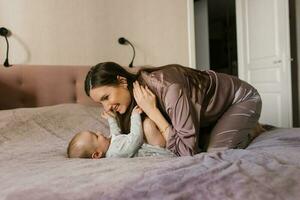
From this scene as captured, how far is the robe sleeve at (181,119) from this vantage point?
1.17 m

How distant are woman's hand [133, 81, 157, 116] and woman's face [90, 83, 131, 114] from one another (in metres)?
0.06

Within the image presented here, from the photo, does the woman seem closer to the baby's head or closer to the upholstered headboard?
the baby's head

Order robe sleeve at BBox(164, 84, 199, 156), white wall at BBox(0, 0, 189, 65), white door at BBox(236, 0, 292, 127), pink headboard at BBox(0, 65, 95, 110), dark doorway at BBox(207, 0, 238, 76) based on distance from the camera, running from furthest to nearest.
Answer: dark doorway at BBox(207, 0, 238, 76), white door at BBox(236, 0, 292, 127), white wall at BBox(0, 0, 189, 65), pink headboard at BBox(0, 65, 95, 110), robe sleeve at BBox(164, 84, 199, 156)

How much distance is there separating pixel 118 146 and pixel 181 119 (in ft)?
1.04

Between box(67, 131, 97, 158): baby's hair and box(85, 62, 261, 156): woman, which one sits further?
box(67, 131, 97, 158): baby's hair

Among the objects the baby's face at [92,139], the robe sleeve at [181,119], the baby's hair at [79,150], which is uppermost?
the robe sleeve at [181,119]

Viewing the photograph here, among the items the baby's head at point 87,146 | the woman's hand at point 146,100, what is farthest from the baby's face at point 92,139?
the woman's hand at point 146,100

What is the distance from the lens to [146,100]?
1294 millimetres

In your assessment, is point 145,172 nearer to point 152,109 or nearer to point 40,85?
point 152,109

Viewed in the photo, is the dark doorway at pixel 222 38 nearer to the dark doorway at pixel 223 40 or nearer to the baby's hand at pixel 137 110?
the dark doorway at pixel 223 40

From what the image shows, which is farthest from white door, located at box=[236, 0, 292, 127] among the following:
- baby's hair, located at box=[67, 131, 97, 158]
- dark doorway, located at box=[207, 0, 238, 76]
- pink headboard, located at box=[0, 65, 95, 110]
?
dark doorway, located at box=[207, 0, 238, 76]

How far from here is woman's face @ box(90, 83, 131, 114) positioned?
51.1 inches

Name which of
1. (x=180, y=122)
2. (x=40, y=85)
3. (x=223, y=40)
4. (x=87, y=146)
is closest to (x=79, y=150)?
(x=87, y=146)

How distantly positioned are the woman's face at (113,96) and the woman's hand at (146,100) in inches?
2.4
